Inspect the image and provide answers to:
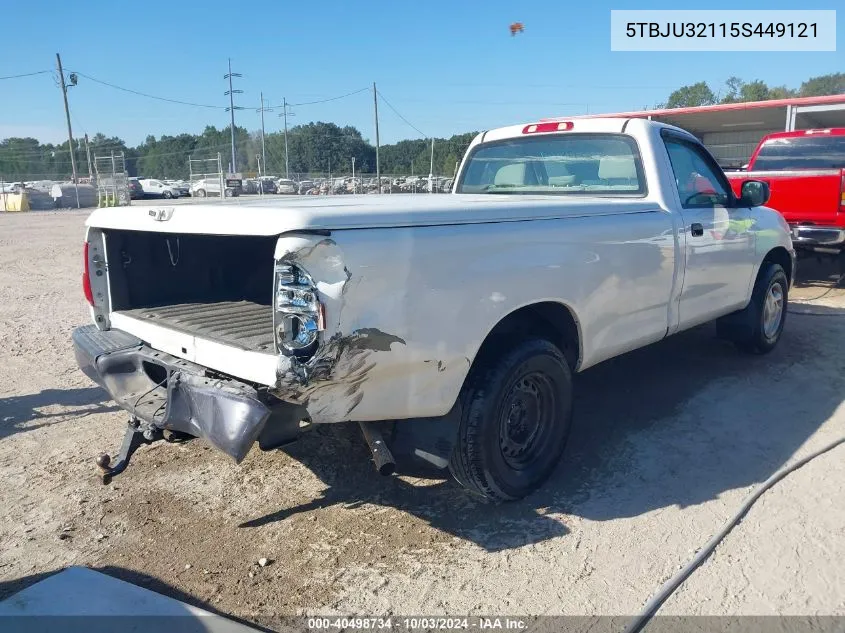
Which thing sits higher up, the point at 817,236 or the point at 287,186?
the point at 287,186

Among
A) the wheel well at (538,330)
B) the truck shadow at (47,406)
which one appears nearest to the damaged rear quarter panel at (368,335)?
the wheel well at (538,330)

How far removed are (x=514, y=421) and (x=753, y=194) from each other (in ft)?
9.87

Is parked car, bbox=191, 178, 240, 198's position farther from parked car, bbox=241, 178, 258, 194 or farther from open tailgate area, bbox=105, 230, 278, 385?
open tailgate area, bbox=105, 230, 278, 385

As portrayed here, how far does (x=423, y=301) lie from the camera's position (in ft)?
9.20

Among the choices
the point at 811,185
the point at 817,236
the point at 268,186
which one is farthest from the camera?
the point at 268,186

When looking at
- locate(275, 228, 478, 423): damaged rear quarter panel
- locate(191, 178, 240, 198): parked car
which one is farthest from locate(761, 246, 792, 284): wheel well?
locate(191, 178, 240, 198): parked car

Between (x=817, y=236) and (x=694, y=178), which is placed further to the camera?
(x=817, y=236)

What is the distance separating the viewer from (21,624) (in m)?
2.58

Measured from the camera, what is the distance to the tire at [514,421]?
321cm

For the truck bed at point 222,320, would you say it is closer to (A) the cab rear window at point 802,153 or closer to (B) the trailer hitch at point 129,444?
(B) the trailer hitch at point 129,444

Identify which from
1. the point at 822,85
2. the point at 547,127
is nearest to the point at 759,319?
the point at 547,127

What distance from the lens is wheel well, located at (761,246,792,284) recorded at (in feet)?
19.8

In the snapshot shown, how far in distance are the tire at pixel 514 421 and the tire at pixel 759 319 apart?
279 centimetres

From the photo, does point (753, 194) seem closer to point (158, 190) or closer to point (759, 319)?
point (759, 319)
